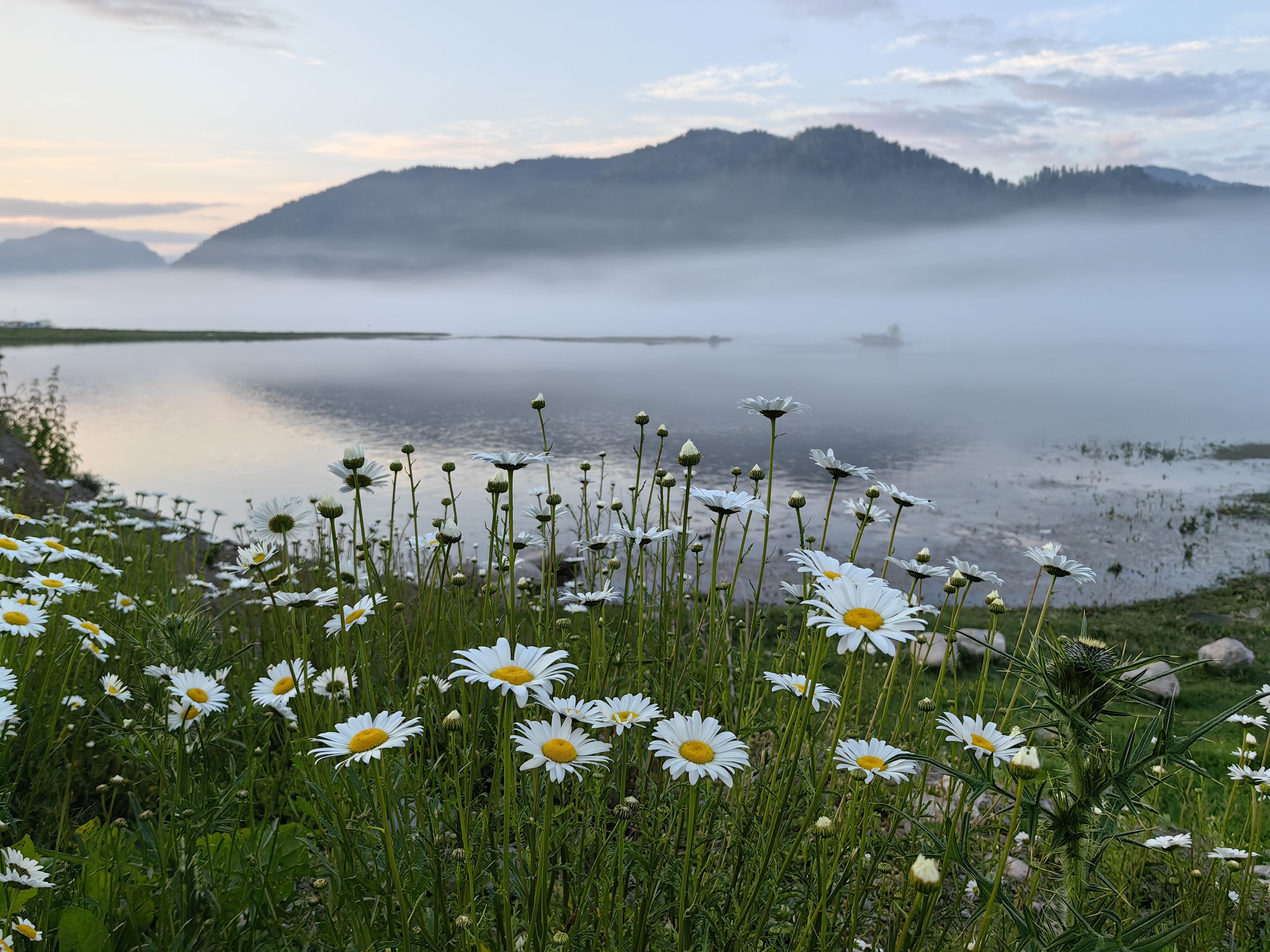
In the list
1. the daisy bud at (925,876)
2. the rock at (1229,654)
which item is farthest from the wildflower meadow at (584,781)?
the rock at (1229,654)

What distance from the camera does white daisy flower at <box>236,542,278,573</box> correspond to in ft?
6.77

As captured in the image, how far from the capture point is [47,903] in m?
1.77

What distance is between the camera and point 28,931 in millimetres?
1586

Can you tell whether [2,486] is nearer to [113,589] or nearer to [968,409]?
[113,589]

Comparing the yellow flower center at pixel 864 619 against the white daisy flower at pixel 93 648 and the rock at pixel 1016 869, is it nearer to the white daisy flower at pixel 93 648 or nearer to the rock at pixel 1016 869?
the rock at pixel 1016 869

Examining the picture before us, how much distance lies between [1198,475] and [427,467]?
70.1 ft

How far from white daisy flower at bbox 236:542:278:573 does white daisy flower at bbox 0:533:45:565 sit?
40.5 inches

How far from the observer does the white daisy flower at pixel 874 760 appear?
1.73m

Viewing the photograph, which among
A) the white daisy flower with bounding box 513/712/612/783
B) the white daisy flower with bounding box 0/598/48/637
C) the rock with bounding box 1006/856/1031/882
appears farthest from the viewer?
the rock with bounding box 1006/856/1031/882

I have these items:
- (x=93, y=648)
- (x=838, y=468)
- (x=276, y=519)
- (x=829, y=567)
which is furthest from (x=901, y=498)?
(x=93, y=648)

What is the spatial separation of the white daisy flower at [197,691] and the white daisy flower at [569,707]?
0.93 meters

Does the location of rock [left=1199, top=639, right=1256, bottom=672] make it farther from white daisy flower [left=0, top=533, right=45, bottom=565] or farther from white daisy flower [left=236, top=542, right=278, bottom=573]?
white daisy flower [left=0, top=533, right=45, bottom=565]

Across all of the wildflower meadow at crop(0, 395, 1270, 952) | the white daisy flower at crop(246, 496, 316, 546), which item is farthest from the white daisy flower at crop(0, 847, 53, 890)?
the white daisy flower at crop(246, 496, 316, 546)

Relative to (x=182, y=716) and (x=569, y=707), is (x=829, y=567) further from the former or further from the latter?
(x=182, y=716)
